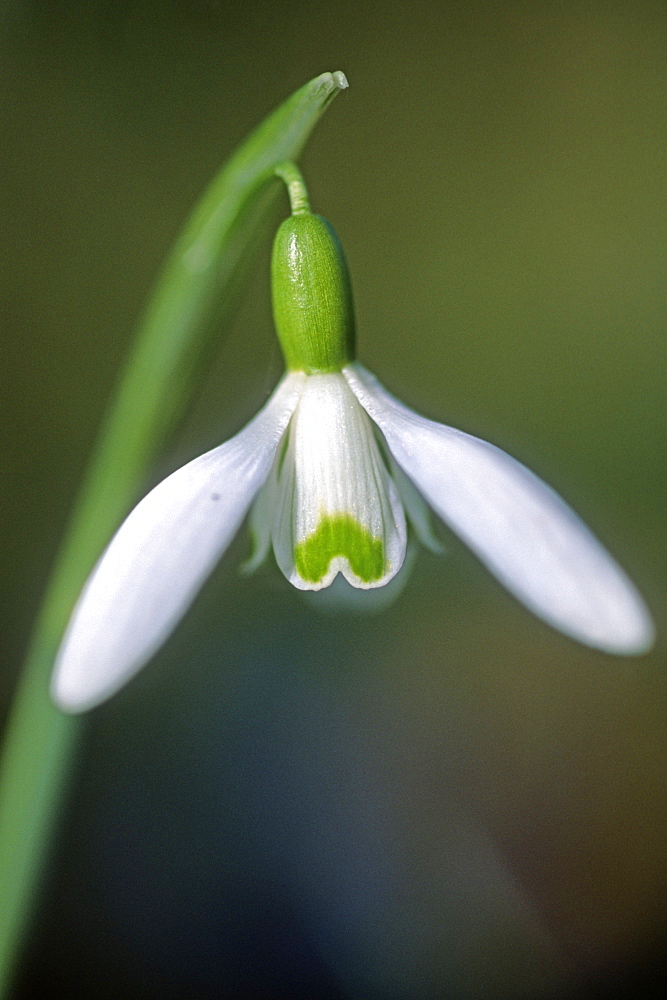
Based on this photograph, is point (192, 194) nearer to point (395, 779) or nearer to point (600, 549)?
point (395, 779)

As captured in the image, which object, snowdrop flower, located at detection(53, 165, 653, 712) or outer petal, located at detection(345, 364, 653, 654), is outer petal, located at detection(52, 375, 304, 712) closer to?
snowdrop flower, located at detection(53, 165, 653, 712)

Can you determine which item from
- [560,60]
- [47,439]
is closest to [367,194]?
[560,60]

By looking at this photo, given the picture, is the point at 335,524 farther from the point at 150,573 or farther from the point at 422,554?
the point at 422,554

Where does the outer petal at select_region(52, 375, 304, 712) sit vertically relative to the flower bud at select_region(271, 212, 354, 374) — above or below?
below

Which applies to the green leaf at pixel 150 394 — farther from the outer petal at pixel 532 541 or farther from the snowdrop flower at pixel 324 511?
the outer petal at pixel 532 541

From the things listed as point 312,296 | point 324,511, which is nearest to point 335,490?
point 324,511

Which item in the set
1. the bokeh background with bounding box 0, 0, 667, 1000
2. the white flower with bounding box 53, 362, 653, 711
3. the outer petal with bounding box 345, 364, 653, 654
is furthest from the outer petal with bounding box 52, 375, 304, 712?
the bokeh background with bounding box 0, 0, 667, 1000

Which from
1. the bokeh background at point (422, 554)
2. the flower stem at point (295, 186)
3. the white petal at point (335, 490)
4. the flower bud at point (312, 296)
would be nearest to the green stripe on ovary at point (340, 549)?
the white petal at point (335, 490)
